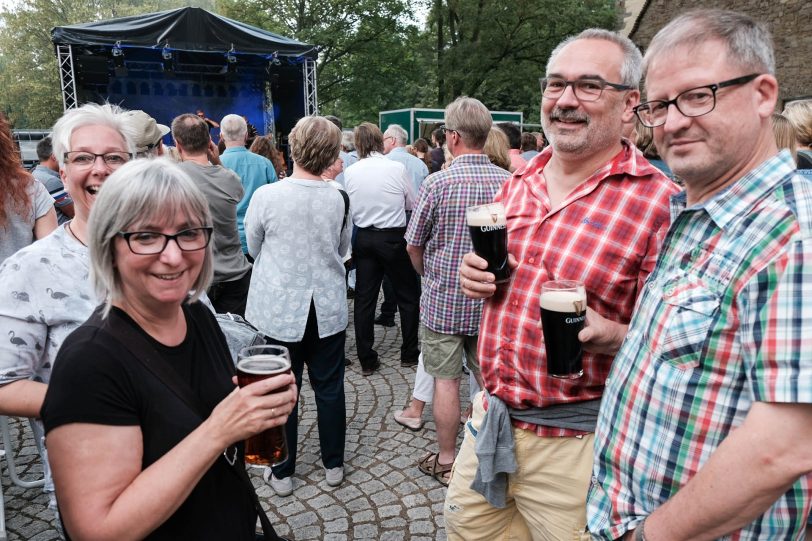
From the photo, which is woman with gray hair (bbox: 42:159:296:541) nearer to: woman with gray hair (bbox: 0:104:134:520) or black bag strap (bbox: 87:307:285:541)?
black bag strap (bbox: 87:307:285:541)

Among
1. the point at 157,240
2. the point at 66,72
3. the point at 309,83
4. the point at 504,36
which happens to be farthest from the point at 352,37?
the point at 157,240

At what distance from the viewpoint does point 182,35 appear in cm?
947

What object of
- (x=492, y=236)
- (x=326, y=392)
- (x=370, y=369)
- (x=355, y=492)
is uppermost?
(x=492, y=236)

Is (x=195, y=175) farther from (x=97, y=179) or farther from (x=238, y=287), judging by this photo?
(x=97, y=179)

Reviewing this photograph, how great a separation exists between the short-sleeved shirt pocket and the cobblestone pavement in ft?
7.18

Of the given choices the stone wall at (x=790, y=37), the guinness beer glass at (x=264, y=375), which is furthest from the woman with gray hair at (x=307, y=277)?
the stone wall at (x=790, y=37)

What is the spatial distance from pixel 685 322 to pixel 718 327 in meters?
0.07

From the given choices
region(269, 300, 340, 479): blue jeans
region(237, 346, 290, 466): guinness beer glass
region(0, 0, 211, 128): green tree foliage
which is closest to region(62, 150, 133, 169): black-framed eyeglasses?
region(237, 346, 290, 466): guinness beer glass

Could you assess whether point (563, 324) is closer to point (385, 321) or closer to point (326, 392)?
point (326, 392)

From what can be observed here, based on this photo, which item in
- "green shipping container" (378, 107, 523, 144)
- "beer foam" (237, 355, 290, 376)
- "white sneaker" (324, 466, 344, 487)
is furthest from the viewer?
"green shipping container" (378, 107, 523, 144)

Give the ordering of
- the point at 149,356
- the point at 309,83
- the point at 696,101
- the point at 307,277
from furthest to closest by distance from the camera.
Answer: the point at 309,83, the point at 307,277, the point at 149,356, the point at 696,101

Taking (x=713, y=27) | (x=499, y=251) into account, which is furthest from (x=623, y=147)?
(x=713, y=27)

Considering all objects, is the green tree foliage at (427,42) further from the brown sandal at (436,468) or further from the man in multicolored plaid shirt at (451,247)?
the brown sandal at (436,468)

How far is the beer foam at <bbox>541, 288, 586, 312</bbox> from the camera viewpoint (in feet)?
5.05
